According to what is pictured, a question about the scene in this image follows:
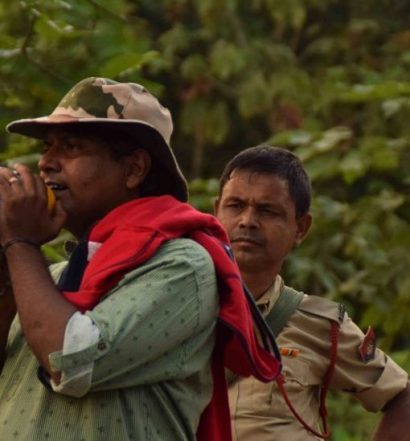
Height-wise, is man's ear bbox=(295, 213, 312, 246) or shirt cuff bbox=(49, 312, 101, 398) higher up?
shirt cuff bbox=(49, 312, 101, 398)

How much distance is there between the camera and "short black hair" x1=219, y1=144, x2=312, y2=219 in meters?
4.68

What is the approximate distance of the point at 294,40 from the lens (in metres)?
11.5

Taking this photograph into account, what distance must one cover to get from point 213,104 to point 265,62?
50 centimetres

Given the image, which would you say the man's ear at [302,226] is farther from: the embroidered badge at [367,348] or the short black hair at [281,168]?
the embroidered badge at [367,348]

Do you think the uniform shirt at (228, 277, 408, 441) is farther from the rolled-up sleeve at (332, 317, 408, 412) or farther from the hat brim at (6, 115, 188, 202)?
the hat brim at (6, 115, 188, 202)

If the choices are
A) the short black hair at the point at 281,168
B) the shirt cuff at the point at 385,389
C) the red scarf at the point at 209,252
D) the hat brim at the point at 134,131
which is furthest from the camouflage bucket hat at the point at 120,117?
the shirt cuff at the point at 385,389

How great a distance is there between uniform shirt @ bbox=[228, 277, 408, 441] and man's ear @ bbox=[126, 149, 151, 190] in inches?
46.8

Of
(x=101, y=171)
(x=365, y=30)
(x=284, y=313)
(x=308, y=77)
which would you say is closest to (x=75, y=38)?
(x=284, y=313)

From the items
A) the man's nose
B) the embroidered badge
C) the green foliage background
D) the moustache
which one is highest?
the man's nose

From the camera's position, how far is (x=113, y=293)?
3.12m

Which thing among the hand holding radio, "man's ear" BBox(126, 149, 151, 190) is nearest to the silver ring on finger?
the hand holding radio

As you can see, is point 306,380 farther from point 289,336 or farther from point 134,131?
point 134,131

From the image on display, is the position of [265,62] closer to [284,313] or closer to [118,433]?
[284,313]

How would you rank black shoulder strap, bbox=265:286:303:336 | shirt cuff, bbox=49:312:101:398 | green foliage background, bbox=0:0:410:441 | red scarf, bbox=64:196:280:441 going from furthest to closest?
green foliage background, bbox=0:0:410:441 → black shoulder strap, bbox=265:286:303:336 → red scarf, bbox=64:196:280:441 → shirt cuff, bbox=49:312:101:398
